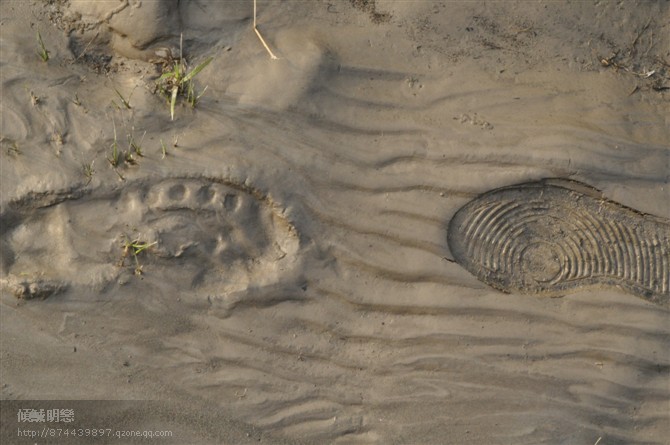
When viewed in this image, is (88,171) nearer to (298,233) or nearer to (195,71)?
(195,71)

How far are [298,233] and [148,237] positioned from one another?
742 millimetres

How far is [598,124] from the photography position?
11.5ft

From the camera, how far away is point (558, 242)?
3477 mm

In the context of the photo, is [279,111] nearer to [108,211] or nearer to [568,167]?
[108,211]

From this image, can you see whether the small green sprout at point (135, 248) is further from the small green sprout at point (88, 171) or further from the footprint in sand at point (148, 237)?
the small green sprout at point (88, 171)

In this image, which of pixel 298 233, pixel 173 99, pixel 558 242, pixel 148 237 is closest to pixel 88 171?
pixel 148 237

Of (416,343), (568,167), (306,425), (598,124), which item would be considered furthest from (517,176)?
(306,425)

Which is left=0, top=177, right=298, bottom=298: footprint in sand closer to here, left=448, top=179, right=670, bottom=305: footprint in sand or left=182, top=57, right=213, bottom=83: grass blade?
left=182, top=57, right=213, bottom=83: grass blade

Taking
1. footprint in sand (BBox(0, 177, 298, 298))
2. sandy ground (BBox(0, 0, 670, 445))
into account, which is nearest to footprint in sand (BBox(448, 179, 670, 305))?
sandy ground (BBox(0, 0, 670, 445))

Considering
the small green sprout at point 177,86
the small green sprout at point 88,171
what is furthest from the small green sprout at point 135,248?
the small green sprout at point 177,86

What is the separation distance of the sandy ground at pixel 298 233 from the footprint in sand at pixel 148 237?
10mm

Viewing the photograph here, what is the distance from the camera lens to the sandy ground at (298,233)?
10.8 feet

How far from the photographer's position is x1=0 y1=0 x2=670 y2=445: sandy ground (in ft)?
10.8

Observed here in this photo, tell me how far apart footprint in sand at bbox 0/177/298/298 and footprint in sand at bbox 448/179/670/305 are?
0.99m
